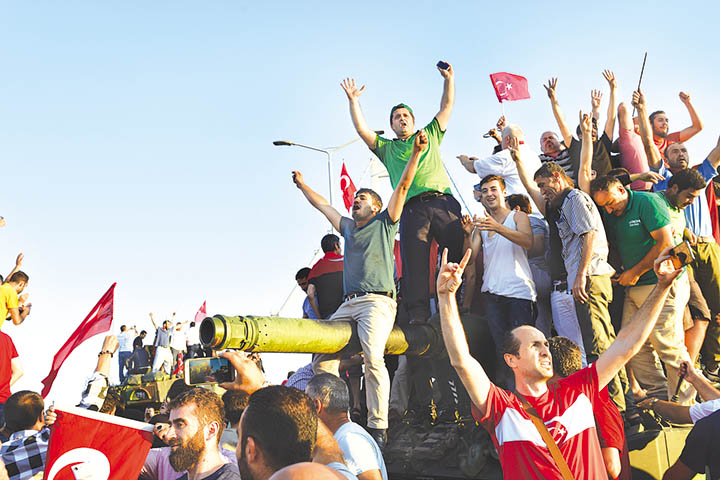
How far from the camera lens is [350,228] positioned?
6.52 metres

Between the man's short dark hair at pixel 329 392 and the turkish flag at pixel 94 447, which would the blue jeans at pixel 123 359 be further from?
the man's short dark hair at pixel 329 392

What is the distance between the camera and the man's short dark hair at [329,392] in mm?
4105

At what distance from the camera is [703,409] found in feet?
14.9

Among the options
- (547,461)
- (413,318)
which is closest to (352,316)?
(413,318)

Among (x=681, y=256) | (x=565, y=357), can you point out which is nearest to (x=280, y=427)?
(x=681, y=256)

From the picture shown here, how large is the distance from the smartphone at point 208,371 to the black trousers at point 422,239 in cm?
236

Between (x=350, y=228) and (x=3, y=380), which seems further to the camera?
(x=3, y=380)

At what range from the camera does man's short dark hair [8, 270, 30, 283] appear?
8070 mm

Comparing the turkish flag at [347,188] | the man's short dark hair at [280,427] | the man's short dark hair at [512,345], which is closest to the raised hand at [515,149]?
the man's short dark hair at [512,345]

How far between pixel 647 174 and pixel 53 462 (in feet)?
20.5

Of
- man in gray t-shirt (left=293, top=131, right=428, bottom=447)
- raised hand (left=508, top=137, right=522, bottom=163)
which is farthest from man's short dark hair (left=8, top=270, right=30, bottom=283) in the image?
raised hand (left=508, top=137, right=522, bottom=163)

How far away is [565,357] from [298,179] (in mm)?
3373

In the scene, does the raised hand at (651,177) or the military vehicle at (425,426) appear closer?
the military vehicle at (425,426)

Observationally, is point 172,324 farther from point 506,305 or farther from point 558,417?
point 558,417
